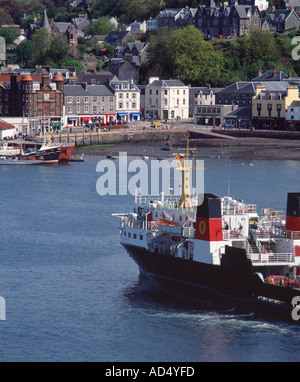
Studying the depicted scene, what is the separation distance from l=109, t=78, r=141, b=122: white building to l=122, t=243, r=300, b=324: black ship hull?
2998 inches

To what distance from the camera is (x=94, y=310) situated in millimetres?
33688

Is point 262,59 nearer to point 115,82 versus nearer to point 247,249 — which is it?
point 115,82

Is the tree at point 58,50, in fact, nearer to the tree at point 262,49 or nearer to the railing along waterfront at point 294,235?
the tree at point 262,49

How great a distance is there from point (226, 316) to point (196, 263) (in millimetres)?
2730

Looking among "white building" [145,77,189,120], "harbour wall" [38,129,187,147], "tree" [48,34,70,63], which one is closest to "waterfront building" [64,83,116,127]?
"white building" [145,77,189,120]

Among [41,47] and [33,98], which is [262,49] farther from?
[33,98]

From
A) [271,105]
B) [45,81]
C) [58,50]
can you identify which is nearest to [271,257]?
[271,105]

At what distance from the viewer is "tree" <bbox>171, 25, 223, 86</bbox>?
11812 centimetres

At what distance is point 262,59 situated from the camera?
123 m

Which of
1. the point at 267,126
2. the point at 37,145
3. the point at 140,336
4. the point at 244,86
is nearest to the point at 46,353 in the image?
the point at 140,336

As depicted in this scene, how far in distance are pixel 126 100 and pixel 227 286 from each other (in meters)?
80.5

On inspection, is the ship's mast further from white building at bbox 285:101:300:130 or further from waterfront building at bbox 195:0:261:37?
waterfront building at bbox 195:0:261:37

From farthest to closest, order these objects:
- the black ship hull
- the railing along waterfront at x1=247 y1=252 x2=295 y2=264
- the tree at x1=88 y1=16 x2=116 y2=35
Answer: the tree at x1=88 y1=16 x2=116 y2=35
the railing along waterfront at x1=247 y1=252 x2=295 y2=264
the black ship hull

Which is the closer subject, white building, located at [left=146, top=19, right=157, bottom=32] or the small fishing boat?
the small fishing boat
